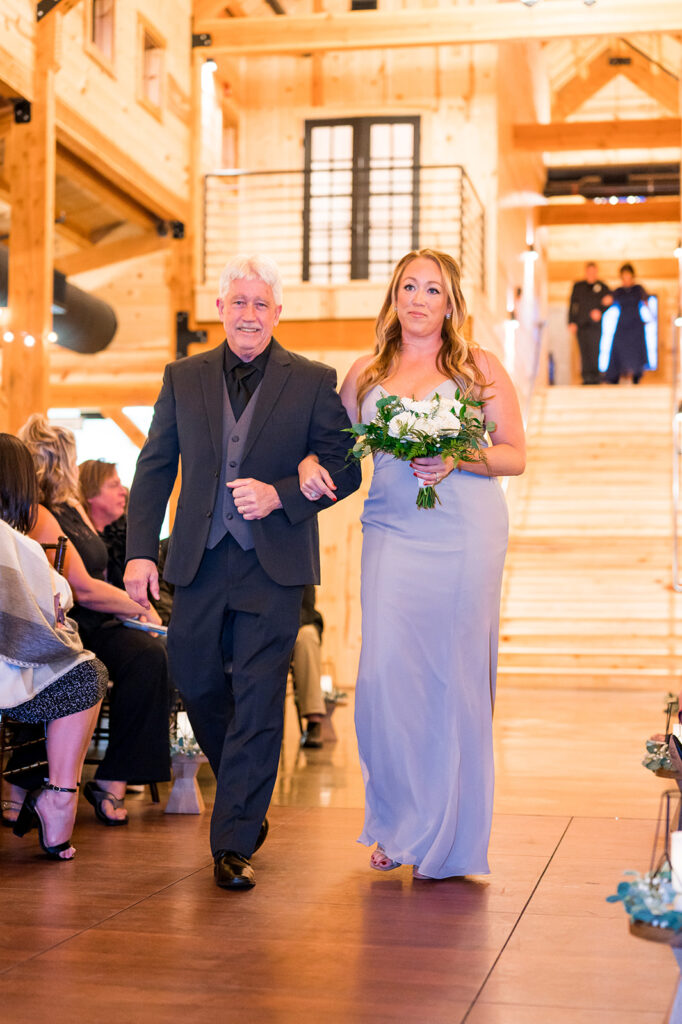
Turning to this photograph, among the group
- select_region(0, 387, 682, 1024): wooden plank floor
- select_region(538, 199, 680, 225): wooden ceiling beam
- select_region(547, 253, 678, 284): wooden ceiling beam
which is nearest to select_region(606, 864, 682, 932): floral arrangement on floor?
select_region(0, 387, 682, 1024): wooden plank floor

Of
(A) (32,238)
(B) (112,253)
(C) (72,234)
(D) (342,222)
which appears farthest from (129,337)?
(A) (32,238)

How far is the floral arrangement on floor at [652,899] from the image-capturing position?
1.91 m

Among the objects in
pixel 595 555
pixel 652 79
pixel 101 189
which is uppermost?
pixel 652 79

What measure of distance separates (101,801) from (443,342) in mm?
1976

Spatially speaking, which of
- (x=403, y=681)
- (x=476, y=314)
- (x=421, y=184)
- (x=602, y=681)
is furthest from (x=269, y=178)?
(x=403, y=681)

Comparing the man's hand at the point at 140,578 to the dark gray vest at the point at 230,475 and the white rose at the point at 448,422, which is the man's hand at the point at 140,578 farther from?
the white rose at the point at 448,422

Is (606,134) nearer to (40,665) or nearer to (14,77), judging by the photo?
(14,77)

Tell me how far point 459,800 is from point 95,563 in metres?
1.87

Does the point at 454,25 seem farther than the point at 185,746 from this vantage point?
Yes

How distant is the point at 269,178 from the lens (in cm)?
1348

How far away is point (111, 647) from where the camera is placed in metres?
4.79

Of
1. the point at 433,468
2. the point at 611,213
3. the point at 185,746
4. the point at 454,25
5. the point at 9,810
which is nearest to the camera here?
the point at 433,468

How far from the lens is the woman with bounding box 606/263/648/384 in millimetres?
18062

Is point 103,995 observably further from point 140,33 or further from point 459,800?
point 140,33
